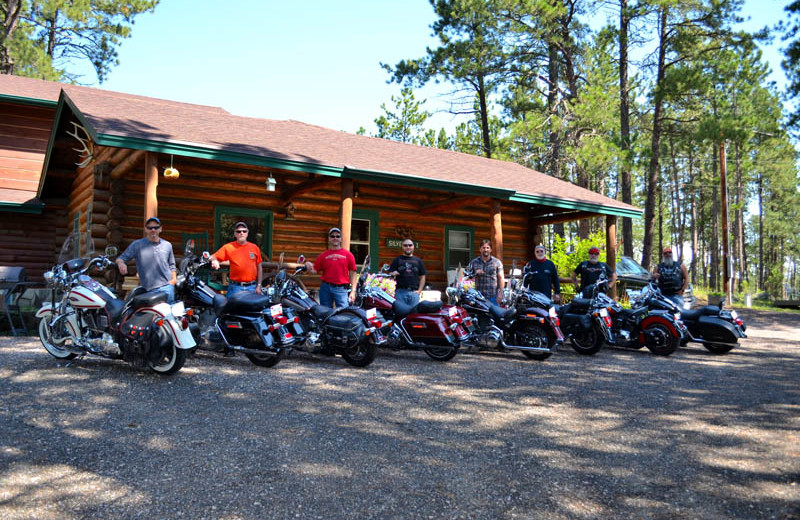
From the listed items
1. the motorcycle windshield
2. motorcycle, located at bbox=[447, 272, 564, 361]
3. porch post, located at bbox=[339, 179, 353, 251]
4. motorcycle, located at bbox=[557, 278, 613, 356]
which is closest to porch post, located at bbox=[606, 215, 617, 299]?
motorcycle, located at bbox=[557, 278, 613, 356]

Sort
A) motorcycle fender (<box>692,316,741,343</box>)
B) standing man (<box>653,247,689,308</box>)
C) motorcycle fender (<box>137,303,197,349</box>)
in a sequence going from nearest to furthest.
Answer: motorcycle fender (<box>137,303,197,349</box>) → motorcycle fender (<box>692,316,741,343</box>) → standing man (<box>653,247,689,308</box>)

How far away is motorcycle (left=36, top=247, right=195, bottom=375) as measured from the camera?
20.9ft

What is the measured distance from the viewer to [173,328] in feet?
20.8

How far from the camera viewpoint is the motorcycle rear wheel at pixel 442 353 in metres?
8.45

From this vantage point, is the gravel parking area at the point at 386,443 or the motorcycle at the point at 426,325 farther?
the motorcycle at the point at 426,325

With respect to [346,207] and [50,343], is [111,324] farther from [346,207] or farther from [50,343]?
[346,207]

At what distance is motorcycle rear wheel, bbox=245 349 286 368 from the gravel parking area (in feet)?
0.51

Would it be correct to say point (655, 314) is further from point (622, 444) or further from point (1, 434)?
point (1, 434)

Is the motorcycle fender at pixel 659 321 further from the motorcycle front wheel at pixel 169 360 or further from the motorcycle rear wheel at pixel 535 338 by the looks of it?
the motorcycle front wheel at pixel 169 360

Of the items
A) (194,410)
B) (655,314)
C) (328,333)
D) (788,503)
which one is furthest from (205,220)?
(788,503)

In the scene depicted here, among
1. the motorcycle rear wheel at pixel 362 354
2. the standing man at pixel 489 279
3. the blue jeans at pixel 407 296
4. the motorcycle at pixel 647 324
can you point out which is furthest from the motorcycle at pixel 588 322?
the motorcycle rear wheel at pixel 362 354

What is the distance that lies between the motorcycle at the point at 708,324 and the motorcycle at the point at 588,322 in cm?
96

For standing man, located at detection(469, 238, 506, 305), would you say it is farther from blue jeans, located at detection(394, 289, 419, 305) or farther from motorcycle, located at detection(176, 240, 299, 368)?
motorcycle, located at detection(176, 240, 299, 368)

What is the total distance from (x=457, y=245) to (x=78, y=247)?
948cm
